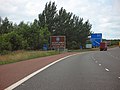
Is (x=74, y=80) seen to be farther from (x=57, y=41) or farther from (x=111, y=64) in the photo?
(x=57, y=41)

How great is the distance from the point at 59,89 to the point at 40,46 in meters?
95.8

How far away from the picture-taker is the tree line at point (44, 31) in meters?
93.0

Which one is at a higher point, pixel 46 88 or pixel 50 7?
pixel 50 7

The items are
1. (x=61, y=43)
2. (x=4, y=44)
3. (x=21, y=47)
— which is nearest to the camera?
(x=61, y=43)

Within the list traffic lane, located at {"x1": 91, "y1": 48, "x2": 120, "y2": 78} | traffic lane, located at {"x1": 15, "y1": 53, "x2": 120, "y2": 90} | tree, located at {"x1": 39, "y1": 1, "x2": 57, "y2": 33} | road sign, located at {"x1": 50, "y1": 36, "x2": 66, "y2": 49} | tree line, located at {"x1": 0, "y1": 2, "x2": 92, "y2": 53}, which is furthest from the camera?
tree, located at {"x1": 39, "y1": 1, "x2": 57, "y2": 33}

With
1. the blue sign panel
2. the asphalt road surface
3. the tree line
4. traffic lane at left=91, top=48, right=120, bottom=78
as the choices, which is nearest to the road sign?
the tree line

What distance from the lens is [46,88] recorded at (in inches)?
484

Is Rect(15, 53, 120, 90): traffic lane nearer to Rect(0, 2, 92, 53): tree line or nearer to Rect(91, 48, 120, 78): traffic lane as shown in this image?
Rect(91, 48, 120, 78): traffic lane

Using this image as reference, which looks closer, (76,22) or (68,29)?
(68,29)

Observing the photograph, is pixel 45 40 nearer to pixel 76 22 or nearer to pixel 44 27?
pixel 44 27

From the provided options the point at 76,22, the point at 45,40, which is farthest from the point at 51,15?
the point at 76,22

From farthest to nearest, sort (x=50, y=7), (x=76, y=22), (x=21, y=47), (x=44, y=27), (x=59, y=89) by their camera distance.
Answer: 1. (x=76, y=22)
2. (x=50, y=7)
3. (x=44, y=27)
4. (x=21, y=47)
5. (x=59, y=89)

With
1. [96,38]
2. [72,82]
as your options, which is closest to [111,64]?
[72,82]

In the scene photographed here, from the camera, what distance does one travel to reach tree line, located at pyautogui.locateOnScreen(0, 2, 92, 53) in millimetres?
93000
